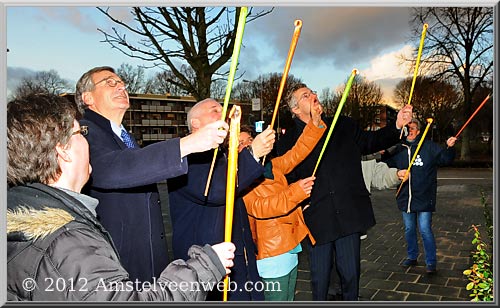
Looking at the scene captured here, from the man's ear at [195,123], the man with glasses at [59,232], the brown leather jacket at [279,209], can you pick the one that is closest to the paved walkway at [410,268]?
the brown leather jacket at [279,209]

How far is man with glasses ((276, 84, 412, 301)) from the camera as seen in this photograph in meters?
3.51

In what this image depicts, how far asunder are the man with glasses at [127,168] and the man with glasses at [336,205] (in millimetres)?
1547

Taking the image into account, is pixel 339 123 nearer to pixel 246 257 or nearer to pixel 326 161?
pixel 326 161

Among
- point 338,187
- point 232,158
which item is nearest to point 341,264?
point 338,187

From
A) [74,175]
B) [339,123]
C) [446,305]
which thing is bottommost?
[446,305]

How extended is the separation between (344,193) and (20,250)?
2.72 meters

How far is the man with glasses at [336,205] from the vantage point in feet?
11.5

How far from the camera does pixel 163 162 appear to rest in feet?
6.02

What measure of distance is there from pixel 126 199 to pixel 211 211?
548 mm

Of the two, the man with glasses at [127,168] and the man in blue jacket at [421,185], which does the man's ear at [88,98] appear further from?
the man in blue jacket at [421,185]

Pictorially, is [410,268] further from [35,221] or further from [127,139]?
[35,221]

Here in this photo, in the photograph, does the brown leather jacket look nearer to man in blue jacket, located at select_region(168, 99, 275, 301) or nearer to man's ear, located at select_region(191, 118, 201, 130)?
man in blue jacket, located at select_region(168, 99, 275, 301)

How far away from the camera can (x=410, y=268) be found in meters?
5.52

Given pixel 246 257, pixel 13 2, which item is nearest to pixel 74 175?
pixel 13 2
